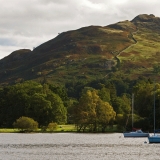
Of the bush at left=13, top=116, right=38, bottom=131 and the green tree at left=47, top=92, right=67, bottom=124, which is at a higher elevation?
the green tree at left=47, top=92, right=67, bottom=124

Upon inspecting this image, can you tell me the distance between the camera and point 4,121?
153 metres

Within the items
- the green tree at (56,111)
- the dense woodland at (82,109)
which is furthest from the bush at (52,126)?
the green tree at (56,111)

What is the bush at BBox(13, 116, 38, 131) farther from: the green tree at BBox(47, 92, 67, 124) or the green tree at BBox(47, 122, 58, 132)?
the green tree at BBox(47, 92, 67, 124)

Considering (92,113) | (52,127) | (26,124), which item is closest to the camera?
(26,124)

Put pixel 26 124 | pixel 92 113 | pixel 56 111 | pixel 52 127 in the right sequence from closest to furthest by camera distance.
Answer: pixel 26 124 → pixel 92 113 → pixel 52 127 → pixel 56 111

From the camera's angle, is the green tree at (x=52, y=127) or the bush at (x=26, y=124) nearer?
the bush at (x=26, y=124)

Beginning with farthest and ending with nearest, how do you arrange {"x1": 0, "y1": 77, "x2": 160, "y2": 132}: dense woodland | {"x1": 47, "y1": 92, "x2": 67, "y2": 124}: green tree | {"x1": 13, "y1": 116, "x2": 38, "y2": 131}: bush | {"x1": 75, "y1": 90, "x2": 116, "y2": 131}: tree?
{"x1": 47, "y1": 92, "x2": 67, "y2": 124}: green tree < {"x1": 0, "y1": 77, "x2": 160, "y2": 132}: dense woodland < {"x1": 75, "y1": 90, "x2": 116, "y2": 131}: tree < {"x1": 13, "y1": 116, "x2": 38, "y2": 131}: bush

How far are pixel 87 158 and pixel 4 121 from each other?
95.8m

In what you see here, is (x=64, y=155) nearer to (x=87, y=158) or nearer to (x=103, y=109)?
(x=87, y=158)

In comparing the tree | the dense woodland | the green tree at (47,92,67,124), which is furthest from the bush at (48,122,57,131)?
the green tree at (47,92,67,124)

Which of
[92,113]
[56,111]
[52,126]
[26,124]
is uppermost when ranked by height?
[56,111]

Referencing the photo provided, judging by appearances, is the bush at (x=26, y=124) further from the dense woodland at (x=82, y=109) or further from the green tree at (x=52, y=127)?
the dense woodland at (x=82, y=109)

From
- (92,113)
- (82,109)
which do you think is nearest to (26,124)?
(82,109)

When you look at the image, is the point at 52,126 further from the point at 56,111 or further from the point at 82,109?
the point at 56,111
